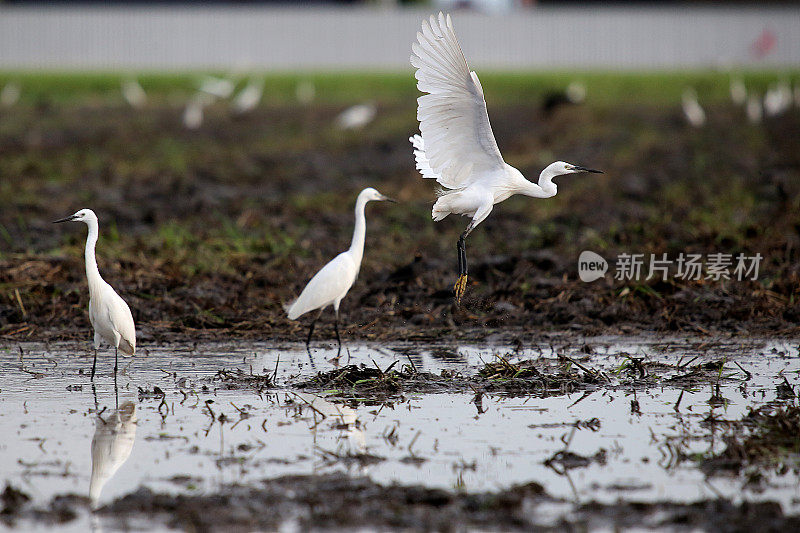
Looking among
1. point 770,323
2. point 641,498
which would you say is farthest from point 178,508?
point 770,323

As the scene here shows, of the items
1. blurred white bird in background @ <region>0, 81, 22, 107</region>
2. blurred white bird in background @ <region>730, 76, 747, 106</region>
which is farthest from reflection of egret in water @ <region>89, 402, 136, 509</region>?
blurred white bird in background @ <region>730, 76, 747, 106</region>

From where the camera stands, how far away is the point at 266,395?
7.16 meters

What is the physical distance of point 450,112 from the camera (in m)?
7.70

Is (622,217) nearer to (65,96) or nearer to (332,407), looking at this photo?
(332,407)

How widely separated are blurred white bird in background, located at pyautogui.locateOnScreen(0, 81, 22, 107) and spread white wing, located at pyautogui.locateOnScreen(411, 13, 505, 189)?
75.0ft

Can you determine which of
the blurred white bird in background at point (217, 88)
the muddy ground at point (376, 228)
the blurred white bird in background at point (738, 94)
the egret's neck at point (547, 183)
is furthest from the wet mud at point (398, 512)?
the blurred white bird in background at point (738, 94)

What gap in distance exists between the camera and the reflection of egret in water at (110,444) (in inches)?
209

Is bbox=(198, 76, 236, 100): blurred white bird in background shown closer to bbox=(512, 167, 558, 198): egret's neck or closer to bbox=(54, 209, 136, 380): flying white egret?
bbox=(54, 209, 136, 380): flying white egret

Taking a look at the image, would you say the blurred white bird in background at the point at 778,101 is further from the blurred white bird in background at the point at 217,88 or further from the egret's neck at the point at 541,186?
the egret's neck at the point at 541,186

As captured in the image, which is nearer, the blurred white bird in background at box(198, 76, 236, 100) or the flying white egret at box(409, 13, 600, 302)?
the flying white egret at box(409, 13, 600, 302)

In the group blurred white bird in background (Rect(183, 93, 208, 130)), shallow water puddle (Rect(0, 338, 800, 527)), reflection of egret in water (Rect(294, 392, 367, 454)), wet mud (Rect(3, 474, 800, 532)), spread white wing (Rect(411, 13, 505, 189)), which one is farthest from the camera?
blurred white bird in background (Rect(183, 93, 208, 130))

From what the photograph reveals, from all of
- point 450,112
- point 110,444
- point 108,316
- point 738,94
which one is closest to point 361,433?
point 110,444

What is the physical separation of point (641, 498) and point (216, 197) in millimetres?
11995

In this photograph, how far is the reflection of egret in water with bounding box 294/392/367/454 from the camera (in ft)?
19.5
